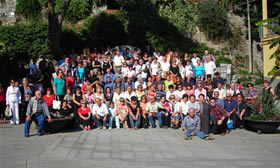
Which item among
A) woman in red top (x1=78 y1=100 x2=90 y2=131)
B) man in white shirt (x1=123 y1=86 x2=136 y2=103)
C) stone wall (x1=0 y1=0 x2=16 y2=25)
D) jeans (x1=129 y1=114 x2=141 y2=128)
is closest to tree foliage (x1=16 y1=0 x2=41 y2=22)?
stone wall (x1=0 y1=0 x2=16 y2=25)

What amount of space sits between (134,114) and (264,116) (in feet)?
15.1

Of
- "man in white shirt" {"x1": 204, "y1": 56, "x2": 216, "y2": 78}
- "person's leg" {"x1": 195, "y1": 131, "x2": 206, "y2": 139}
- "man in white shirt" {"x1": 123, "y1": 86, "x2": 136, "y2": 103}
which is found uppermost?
"man in white shirt" {"x1": 204, "y1": 56, "x2": 216, "y2": 78}

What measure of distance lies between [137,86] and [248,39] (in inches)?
588

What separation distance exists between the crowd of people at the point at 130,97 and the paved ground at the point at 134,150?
0.71 m

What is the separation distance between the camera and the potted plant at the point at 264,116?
32.9 ft

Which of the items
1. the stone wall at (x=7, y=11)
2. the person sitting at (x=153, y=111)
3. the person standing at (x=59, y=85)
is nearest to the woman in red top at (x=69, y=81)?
the person standing at (x=59, y=85)

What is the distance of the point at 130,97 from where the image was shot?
12.1 m

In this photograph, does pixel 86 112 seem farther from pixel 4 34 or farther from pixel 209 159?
pixel 4 34

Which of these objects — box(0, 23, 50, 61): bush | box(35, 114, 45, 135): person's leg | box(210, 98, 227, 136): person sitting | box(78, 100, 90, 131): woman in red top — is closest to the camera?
box(35, 114, 45, 135): person's leg

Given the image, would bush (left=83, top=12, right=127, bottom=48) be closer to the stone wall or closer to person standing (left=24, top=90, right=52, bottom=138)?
the stone wall

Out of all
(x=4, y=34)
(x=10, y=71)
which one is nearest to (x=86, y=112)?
(x=10, y=71)

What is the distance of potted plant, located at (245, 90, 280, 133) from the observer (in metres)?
10.0

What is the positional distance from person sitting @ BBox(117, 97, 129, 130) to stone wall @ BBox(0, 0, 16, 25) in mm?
12939

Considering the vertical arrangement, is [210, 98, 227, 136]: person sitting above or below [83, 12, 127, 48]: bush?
below
